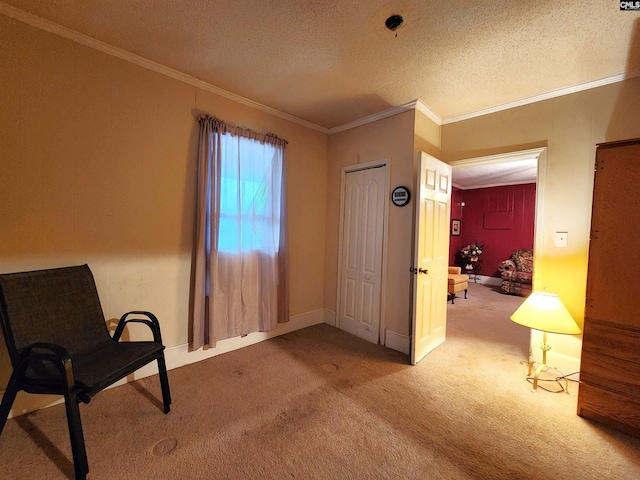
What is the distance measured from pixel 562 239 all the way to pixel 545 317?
2.54 ft

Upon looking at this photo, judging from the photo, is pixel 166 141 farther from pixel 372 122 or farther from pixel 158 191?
pixel 372 122

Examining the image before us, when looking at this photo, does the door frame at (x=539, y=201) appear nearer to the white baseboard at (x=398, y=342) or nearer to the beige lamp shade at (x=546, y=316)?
the beige lamp shade at (x=546, y=316)

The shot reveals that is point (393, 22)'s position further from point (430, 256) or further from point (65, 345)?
point (65, 345)

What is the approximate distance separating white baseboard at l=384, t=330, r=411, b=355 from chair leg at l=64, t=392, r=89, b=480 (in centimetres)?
252

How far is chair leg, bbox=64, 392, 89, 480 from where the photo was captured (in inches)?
49.8

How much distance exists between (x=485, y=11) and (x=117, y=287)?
3.15 metres

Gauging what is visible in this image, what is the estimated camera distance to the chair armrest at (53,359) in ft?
4.24

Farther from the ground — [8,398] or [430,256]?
[430,256]

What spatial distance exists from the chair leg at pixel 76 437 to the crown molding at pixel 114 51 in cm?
232

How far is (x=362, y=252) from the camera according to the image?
3242 millimetres

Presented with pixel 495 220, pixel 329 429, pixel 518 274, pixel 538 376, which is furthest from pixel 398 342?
pixel 495 220

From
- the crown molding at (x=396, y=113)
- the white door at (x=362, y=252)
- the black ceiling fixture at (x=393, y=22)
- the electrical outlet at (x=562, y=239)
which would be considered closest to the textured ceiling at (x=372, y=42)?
the black ceiling fixture at (x=393, y=22)

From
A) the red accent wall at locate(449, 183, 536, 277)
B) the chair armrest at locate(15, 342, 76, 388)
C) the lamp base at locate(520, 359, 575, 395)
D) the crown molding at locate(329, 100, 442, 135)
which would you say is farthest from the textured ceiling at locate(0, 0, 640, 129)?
the red accent wall at locate(449, 183, 536, 277)

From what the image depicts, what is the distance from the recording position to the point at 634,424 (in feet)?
5.49
